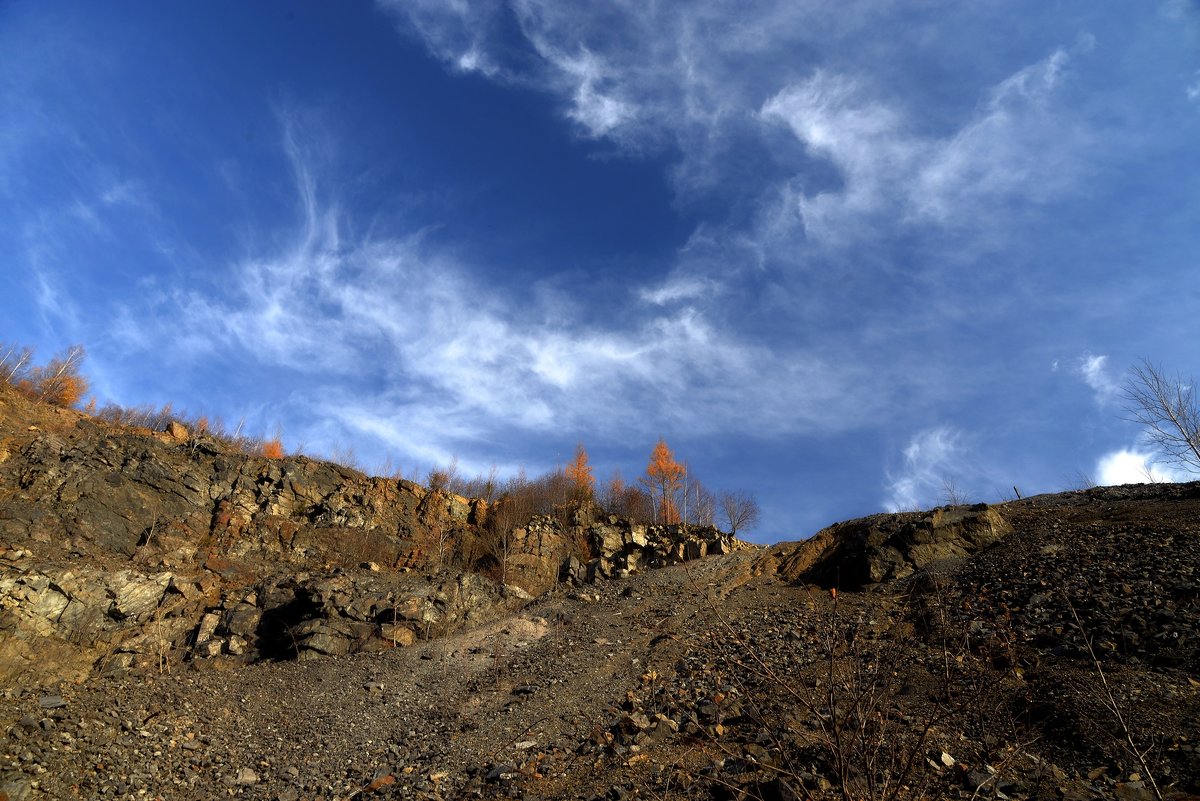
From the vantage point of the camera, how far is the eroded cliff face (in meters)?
19.0

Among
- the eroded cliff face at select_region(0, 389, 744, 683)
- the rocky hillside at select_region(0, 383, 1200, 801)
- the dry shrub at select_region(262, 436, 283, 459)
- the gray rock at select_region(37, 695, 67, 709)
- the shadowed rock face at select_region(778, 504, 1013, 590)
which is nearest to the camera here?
the rocky hillside at select_region(0, 383, 1200, 801)

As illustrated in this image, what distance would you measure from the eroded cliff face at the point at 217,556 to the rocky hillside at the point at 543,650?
114 millimetres

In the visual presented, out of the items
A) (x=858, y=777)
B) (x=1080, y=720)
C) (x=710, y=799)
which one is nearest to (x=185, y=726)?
(x=710, y=799)

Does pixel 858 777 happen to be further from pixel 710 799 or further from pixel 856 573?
pixel 856 573

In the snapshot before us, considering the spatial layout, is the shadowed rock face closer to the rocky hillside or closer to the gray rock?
the rocky hillside

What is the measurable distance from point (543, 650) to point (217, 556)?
15.4m

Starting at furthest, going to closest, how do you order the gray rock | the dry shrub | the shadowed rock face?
the dry shrub → the shadowed rock face → the gray rock

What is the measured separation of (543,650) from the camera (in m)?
20.2

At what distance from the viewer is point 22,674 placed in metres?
16.5

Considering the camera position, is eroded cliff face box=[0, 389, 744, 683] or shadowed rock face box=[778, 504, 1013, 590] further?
shadowed rock face box=[778, 504, 1013, 590]

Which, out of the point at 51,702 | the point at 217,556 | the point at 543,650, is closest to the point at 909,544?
the point at 543,650

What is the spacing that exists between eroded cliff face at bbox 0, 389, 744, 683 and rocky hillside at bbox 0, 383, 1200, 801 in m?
0.11

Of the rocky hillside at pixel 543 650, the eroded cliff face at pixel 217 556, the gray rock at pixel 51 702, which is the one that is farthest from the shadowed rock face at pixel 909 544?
the gray rock at pixel 51 702

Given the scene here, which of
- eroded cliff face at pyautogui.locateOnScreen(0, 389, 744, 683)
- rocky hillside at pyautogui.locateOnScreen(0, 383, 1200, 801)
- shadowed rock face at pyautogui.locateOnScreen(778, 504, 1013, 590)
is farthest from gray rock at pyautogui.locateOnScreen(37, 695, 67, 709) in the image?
shadowed rock face at pyautogui.locateOnScreen(778, 504, 1013, 590)
